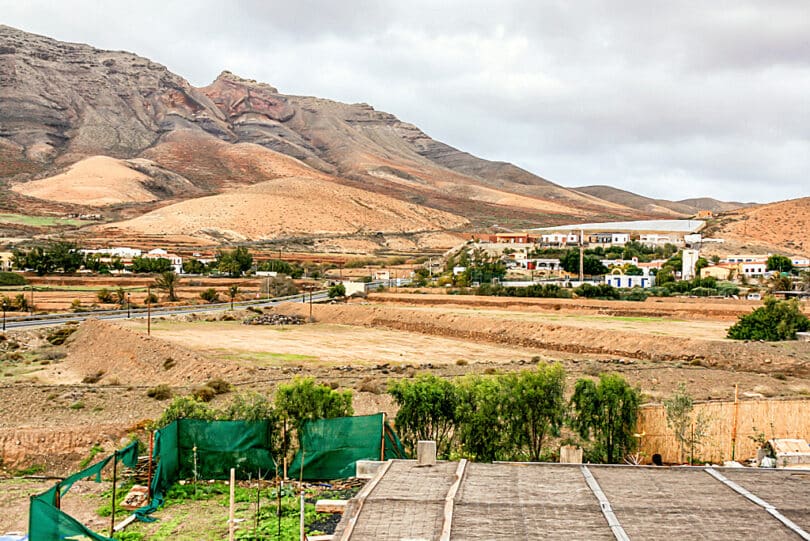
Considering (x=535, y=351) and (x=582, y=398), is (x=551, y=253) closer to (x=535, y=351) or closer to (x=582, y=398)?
(x=535, y=351)

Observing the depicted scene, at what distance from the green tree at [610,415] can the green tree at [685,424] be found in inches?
28.2

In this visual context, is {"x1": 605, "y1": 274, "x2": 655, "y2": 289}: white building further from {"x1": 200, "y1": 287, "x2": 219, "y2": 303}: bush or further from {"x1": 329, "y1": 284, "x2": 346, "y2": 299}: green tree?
{"x1": 200, "y1": 287, "x2": 219, "y2": 303}: bush

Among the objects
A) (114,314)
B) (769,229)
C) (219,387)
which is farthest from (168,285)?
(769,229)

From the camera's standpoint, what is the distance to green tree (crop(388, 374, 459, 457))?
50.3ft

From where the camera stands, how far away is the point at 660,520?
868 centimetres

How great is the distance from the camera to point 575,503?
365 inches

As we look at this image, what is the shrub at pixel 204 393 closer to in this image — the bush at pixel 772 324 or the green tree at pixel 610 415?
the green tree at pixel 610 415

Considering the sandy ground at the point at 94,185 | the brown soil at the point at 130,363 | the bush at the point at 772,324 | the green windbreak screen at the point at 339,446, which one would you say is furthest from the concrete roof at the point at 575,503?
the sandy ground at the point at 94,185

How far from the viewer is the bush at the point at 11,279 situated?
70.9 meters

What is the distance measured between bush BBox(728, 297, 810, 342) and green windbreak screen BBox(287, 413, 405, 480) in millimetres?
30209

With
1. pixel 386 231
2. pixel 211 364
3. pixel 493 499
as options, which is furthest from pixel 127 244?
pixel 493 499

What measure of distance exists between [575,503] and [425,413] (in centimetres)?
629

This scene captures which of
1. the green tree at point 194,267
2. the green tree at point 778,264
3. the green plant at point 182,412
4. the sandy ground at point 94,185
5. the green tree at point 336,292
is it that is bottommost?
the green plant at point 182,412

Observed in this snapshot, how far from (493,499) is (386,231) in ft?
474
